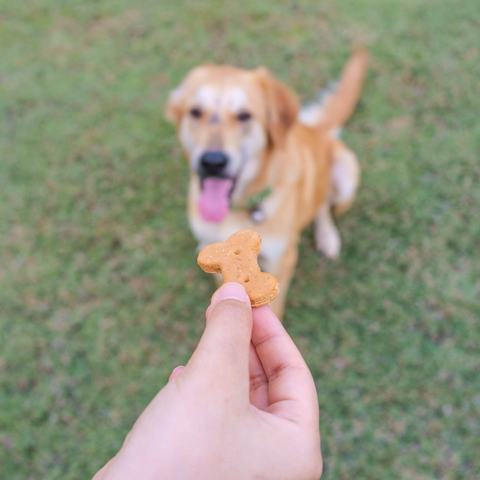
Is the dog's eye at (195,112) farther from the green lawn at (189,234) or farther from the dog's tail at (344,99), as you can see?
the dog's tail at (344,99)

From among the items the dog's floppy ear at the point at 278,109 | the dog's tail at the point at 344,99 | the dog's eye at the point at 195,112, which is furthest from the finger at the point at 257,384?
the dog's tail at the point at 344,99

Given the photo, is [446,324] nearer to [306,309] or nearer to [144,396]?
[306,309]

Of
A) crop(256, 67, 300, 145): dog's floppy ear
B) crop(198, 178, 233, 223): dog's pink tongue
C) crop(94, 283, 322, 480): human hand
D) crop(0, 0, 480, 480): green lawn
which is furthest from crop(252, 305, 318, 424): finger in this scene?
crop(0, 0, 480, 480): green lawn

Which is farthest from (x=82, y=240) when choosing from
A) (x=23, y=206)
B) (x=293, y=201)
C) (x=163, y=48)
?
(x=163, y=48)

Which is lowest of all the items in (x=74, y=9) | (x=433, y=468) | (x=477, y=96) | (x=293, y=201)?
(x=433, y=468)

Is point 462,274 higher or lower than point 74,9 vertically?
lower

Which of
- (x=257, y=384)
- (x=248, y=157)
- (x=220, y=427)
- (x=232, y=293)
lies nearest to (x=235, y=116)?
(x=248, y=157)

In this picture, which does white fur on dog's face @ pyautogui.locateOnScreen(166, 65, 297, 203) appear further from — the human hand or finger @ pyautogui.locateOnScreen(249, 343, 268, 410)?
the human hand
